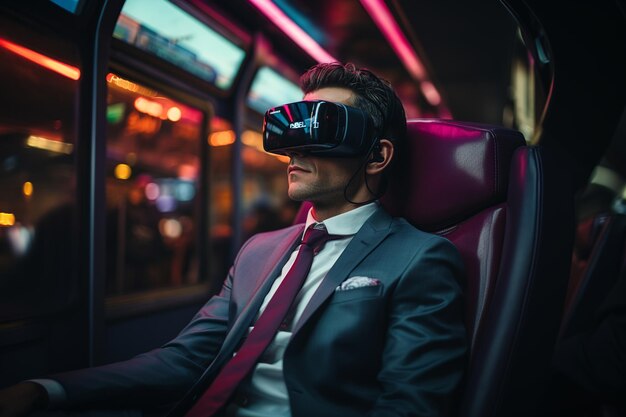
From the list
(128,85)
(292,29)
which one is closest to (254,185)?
(292,29)

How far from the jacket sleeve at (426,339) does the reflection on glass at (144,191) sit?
2096mm

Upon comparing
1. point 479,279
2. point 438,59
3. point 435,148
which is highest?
point 438,59

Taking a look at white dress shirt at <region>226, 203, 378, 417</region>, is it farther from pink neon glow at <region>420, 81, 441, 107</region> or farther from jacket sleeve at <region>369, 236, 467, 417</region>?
pink neon glow at <region>420, 81, 441, 107</region>

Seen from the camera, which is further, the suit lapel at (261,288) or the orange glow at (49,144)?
the orange glow at (49,144)

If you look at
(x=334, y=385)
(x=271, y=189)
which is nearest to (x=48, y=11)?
(x=334, y=385)

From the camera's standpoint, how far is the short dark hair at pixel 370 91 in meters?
1.34

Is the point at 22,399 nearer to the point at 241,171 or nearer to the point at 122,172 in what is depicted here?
the point at 241,171

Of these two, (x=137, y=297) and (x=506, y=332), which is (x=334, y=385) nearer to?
(x=506, y=332)

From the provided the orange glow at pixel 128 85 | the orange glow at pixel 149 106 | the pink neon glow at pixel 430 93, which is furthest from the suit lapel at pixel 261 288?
the pink neon glow at pixel 430 93

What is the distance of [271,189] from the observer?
6.61 metres

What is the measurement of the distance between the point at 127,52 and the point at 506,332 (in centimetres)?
223

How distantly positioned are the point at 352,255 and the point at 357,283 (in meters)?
0.10

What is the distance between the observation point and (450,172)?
126 cm

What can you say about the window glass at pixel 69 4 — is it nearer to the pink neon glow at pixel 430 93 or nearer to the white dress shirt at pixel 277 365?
the white dress shirt at pixel 277 365
